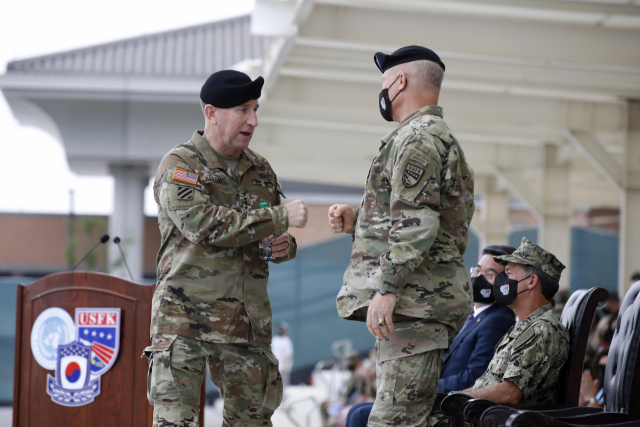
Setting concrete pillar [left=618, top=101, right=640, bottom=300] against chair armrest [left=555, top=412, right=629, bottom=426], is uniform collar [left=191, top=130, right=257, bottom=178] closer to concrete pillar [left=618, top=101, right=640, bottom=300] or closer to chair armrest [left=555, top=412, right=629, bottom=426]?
chair armrest [left=555, top=412, right=629, bottom=426]

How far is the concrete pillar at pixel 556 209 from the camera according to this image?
11.1 m

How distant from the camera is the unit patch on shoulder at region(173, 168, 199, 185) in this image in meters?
2.48

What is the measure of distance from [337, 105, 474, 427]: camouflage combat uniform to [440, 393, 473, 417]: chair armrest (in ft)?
1.12

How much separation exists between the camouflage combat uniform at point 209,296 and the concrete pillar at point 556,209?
9238 mm

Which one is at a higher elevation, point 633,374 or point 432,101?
point 432,101

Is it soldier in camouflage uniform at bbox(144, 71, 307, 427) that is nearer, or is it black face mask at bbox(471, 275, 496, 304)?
soldier in camouflage uniform at bbox(144, 71, 307, 427)

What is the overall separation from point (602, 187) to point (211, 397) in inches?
405

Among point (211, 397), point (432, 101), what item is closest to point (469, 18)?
point (432, 101)

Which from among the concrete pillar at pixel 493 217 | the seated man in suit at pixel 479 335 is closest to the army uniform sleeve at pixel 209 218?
the seated man in suit at pixel 479 335

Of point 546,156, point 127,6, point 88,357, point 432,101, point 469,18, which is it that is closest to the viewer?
point 432,101

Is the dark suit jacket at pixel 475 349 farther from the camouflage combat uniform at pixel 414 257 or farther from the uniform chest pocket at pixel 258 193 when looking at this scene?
the uniform chest pocket at pixel 258 193

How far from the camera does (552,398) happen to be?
9.43 feet

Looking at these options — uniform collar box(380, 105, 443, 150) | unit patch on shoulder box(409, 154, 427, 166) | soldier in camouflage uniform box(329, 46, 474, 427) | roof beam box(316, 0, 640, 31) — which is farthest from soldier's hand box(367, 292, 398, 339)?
roof beam box(316, 0, 640, 31)

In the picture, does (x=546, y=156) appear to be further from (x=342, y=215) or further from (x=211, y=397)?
(x=342, y=215)
